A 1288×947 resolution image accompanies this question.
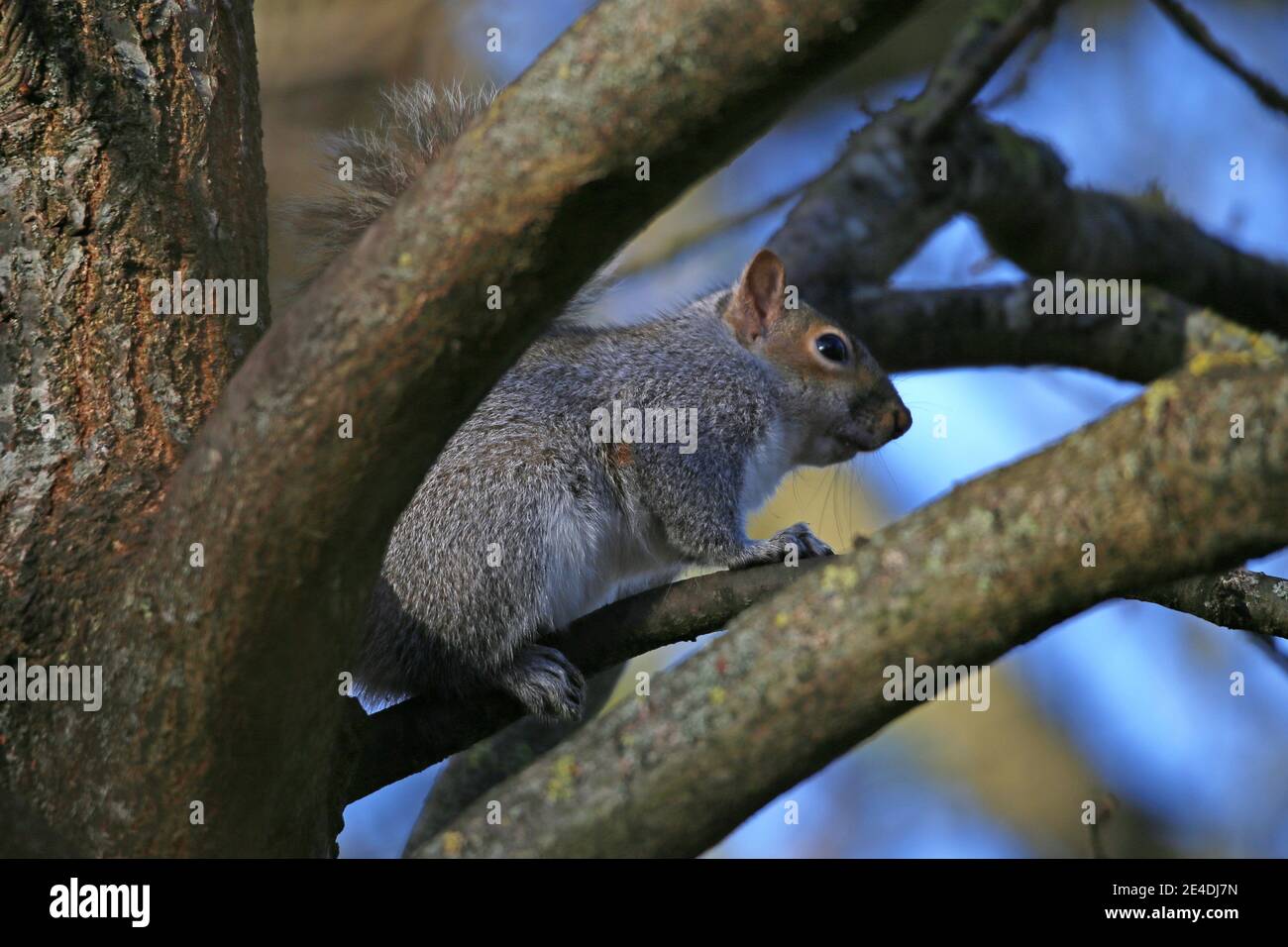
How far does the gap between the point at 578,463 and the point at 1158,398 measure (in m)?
2.18

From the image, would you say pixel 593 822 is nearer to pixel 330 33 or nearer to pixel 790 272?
pixel 790 272

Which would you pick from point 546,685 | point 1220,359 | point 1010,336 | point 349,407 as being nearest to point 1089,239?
point 1010,336

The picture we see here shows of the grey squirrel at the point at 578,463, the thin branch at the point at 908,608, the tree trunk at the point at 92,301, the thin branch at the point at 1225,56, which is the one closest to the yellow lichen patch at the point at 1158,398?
the thin branch at the point at 908,608

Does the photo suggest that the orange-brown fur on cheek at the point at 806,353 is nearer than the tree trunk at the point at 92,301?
No

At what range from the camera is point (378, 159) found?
3971 mm

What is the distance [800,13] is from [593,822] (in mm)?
1028

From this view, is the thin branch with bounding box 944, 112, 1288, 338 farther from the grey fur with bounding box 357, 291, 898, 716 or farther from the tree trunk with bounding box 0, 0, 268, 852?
the tree trunk with bounding box 0, 0, 268, 852

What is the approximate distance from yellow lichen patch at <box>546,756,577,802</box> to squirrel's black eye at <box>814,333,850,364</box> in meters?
2.80

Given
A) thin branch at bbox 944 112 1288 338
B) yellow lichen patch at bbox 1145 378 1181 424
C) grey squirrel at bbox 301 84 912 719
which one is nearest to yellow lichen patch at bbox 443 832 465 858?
yellow lichen patch at bbox 1145 378 1181 424

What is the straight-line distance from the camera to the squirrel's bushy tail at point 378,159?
3.87 metres

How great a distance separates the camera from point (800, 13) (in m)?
1.60

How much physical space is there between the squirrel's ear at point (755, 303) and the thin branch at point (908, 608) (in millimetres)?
2754

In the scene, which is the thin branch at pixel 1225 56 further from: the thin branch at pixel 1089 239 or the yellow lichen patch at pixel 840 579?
the yellow lichen patch at pixel 840 579
